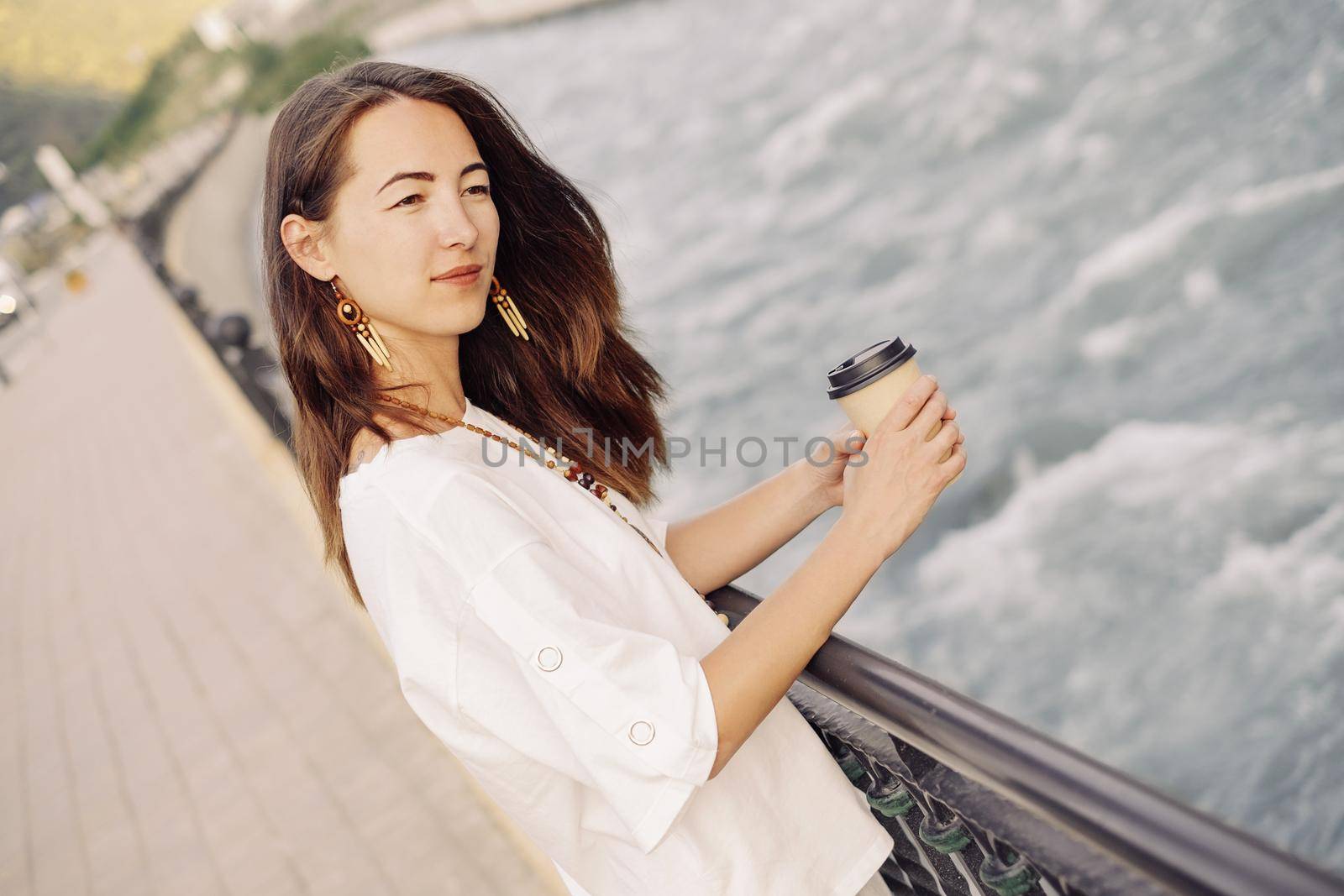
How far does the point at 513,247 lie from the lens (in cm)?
167

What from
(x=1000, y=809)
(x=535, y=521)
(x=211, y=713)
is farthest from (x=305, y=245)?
(x=211, y=713)

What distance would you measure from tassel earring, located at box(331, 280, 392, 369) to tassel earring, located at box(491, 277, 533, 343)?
0.29 metres

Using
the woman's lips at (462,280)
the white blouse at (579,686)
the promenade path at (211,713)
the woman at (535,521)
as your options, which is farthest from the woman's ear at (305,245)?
the promenade path at (211,713)

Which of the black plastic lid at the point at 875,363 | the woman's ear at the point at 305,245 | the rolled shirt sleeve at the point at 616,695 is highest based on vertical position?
the woman's ear at the point at 305,245

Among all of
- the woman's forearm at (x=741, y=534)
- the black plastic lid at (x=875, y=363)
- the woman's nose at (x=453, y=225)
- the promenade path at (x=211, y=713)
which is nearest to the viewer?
the black plastic lid at (x=875, y=363)

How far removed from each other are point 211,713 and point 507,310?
11.0 feet

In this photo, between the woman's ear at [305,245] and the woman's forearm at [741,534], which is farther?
the woman's forearm at [741,534]

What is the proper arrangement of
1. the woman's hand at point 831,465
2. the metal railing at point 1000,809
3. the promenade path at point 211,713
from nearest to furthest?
the metal railing at point 1000,809, the woman's hand at point 831,465, the promenade path at point 211,713

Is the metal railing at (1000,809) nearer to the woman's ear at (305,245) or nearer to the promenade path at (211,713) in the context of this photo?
the woman's ear at (305,245)

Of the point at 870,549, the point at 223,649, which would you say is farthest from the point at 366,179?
the point at 223,649

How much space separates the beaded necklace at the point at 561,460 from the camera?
131cm

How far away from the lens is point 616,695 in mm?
980

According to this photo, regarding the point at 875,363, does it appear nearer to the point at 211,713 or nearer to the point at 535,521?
the point at 535,521

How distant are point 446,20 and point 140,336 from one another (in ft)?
76.8
